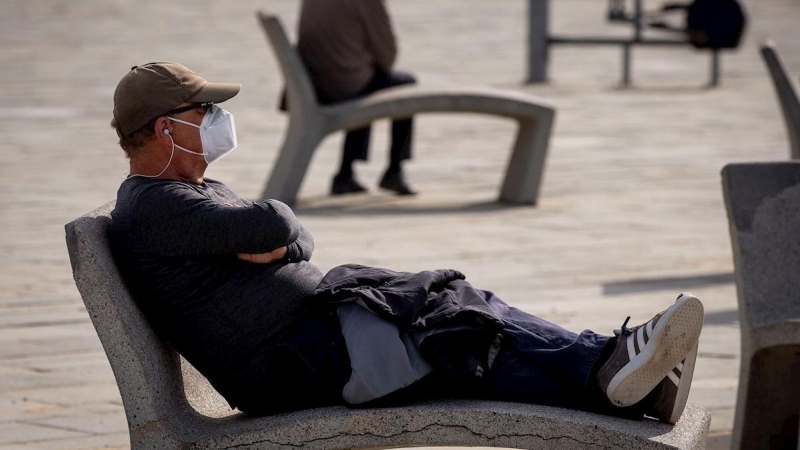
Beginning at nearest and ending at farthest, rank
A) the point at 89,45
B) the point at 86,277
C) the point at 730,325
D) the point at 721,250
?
the point at 86,277 < the point at 730,325 < the point at 721,250 < the point at 89,45

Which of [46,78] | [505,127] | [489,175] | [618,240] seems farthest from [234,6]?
[618,240]

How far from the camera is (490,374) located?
3572 millimetres

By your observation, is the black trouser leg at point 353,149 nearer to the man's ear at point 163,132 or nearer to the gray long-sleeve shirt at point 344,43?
the gray long-sleeve shirt at point 344,43

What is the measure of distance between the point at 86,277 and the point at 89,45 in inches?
643

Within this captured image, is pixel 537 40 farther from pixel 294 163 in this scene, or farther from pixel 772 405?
pixel 772 405

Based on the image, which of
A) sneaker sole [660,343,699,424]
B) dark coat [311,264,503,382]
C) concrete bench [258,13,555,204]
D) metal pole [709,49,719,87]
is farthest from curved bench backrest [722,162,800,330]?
metal pole [709,49,719,87]

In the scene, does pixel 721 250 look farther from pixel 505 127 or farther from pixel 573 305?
pixel 505 127

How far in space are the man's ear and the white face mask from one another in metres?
0.01

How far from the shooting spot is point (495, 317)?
11.8 feet

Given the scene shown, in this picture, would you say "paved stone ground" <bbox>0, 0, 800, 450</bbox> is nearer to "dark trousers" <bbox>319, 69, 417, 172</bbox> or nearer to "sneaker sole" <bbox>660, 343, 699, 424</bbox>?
"dark trousers" <bbox>319, 69, 417, 172</bbox>

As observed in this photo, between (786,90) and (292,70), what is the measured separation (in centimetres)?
337

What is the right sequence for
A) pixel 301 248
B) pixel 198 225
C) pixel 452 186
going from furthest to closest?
pixel 452 186
pixel 301 248
pixel 198 225

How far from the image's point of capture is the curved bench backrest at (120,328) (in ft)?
11.2

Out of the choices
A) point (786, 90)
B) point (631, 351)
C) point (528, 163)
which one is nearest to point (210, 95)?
point (631, 351)
